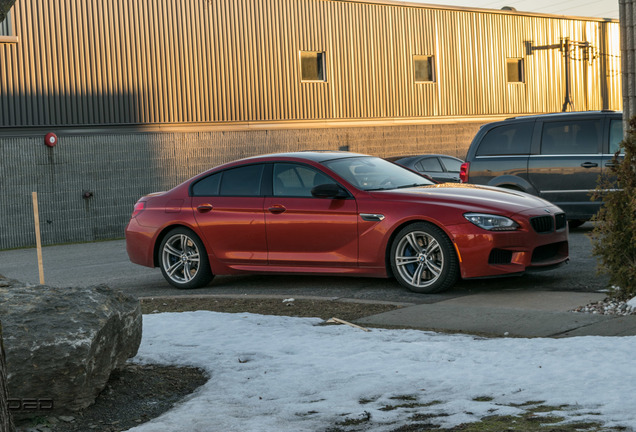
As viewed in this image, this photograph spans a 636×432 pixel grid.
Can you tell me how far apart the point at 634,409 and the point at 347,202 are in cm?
539

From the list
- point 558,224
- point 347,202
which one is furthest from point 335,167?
point 558,224

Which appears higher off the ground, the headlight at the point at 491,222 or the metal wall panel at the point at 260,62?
the metal wall panel at the point at 260,62

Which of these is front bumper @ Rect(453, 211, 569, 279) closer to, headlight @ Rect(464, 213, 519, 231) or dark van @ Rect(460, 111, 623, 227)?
headlight @ Rect(464, 213, 519, 231)

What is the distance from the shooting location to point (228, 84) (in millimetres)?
24062

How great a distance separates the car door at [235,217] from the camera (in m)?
10.5

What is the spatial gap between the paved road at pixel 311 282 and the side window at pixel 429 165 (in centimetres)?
578

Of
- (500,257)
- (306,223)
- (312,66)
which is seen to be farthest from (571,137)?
(312,66)

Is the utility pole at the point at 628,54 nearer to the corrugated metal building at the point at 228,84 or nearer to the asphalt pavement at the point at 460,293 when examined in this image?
the asphalt pavement at the point at 460,293

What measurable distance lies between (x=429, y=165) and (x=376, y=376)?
1506 cm

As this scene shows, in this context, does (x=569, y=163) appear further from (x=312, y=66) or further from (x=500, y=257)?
(x=312, y=66)

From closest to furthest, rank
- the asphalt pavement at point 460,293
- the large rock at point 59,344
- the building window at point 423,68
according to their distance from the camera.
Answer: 1. the large rock at point 59,344
2. the asphalt pavement at point 460,293
3. the building window at point 423,68

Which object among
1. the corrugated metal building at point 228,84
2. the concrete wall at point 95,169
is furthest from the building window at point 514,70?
the concrete wall at point 95,169

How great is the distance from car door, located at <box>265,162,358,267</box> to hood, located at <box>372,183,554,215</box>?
0.51m

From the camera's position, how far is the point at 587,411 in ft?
15.8
